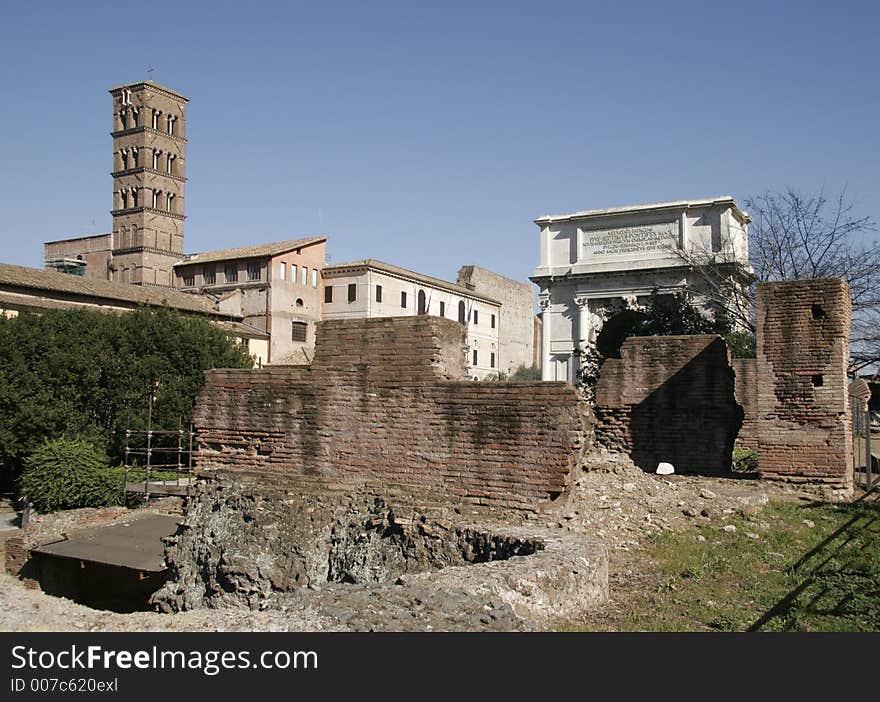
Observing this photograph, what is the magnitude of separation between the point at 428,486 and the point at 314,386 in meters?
1.70

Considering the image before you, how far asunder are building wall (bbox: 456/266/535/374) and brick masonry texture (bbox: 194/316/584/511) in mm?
46596

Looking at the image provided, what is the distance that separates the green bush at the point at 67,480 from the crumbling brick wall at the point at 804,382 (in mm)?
14905

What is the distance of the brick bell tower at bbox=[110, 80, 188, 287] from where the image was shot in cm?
4994

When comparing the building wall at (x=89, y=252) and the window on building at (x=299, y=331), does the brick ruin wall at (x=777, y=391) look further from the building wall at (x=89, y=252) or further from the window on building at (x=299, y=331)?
the building wall at (x=89, y=252)

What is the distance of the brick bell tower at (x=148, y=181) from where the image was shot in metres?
49.9

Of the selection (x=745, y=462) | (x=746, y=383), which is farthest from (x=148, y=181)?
(x=745, y=462)

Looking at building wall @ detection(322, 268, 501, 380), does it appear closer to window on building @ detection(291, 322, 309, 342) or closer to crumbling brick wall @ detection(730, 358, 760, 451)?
window on building @ detection(291, 322, 309, 342)

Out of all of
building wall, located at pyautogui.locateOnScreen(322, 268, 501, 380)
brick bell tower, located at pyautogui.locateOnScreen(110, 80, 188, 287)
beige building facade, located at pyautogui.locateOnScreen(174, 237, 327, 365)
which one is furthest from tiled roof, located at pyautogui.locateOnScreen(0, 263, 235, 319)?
brick bell tower, located at pyautogui.locateOnScreen(110, 80, 188, 287)

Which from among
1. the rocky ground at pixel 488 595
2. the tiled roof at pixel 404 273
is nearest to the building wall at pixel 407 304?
the tiled roof at pixel 404 273

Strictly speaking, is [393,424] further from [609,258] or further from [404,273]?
[404,273]

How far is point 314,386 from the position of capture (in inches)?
322

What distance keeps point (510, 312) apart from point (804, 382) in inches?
1936
